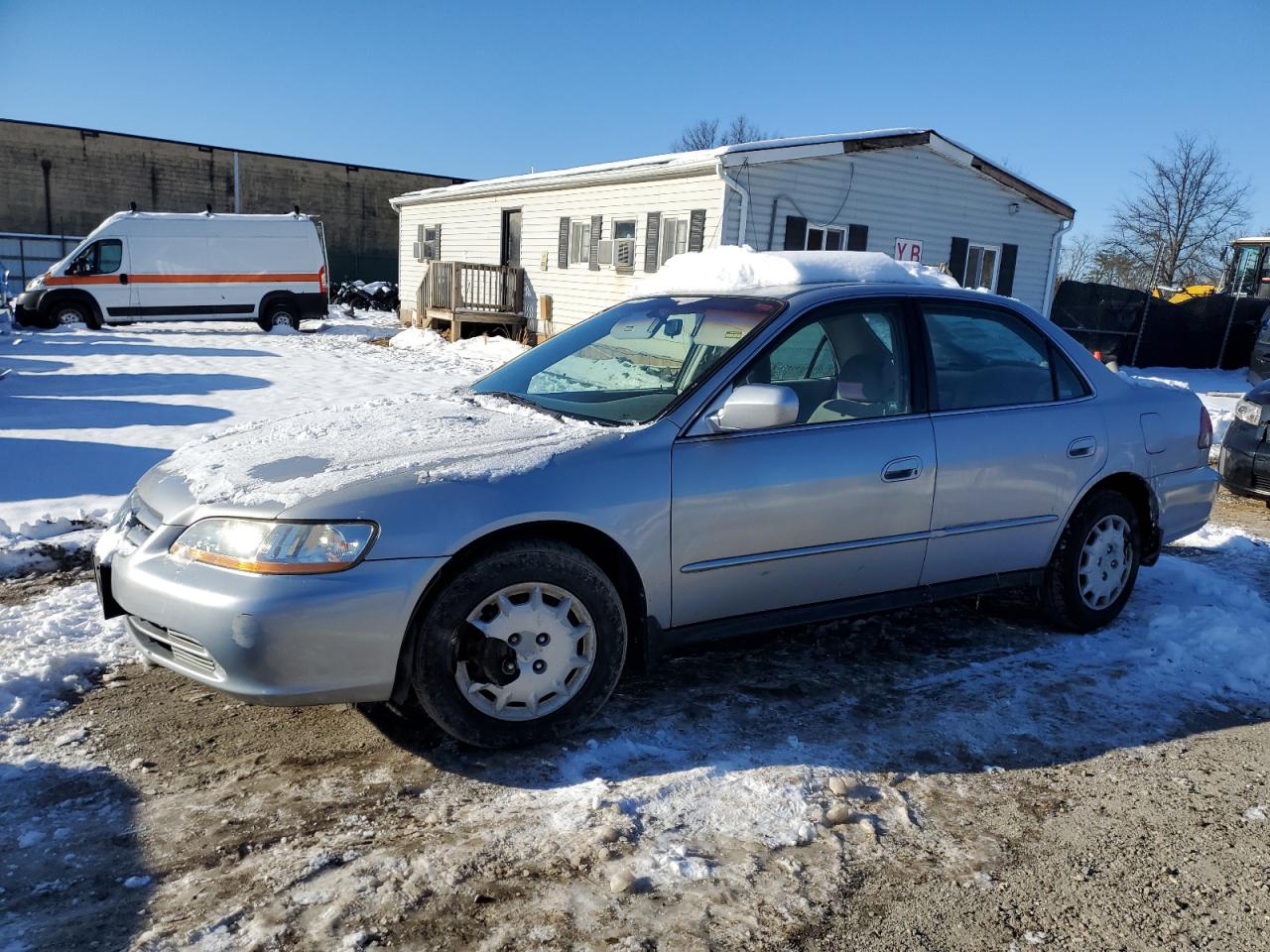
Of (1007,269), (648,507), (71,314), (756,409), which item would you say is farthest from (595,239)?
(648,507)

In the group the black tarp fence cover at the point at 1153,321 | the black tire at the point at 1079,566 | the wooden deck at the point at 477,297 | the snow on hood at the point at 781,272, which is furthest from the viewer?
the black tarp fence cover at the point at 1153,321

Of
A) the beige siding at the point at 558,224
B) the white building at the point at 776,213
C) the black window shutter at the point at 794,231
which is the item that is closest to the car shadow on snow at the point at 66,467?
the beige siding at the point at 558,224

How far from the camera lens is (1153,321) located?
825 inches

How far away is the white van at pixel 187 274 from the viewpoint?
1925 centimetres

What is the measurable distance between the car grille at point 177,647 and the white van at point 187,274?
62.2 feet

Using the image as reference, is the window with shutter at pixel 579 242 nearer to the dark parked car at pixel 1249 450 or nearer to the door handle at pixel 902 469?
the dark parked car at pixel 1249 450

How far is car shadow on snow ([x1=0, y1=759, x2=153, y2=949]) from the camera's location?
→ 227 cm

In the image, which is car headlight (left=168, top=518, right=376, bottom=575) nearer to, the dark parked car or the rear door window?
the rear door window

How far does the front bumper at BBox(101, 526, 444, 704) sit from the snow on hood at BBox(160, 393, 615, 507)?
0.27m

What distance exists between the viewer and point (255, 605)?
279 centimetres

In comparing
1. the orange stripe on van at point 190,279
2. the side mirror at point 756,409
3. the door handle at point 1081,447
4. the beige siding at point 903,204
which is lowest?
the door handle at point 1081,447

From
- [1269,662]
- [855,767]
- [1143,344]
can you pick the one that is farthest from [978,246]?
[855,767]

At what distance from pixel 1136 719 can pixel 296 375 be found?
12.1 m

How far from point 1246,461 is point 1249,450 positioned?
9cm
